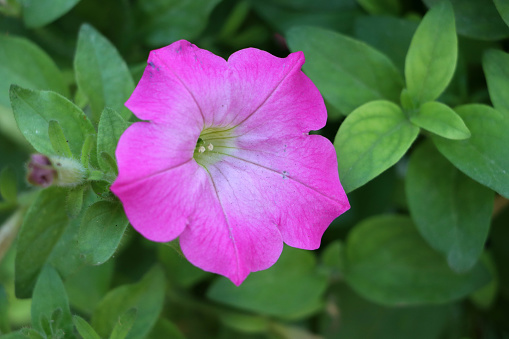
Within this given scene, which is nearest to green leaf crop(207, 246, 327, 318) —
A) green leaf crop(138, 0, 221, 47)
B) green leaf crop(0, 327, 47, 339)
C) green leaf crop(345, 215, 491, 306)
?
green leaf crop(345, 215, 491, 306)

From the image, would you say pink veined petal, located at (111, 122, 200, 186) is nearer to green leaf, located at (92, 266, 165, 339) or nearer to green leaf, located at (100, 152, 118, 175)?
green leaf, located at (100, 152, 118, 175)

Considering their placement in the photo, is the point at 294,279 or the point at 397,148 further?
the point at 294,279

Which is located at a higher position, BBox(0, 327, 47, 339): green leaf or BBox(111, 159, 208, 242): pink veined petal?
BBox(111, 159, 208, 242): pink veined petal

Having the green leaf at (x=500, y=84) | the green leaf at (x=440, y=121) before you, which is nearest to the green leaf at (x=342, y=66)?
the green leaf at (x=440, y=121)

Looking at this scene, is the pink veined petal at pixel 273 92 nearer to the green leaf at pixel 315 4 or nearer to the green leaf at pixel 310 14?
the green leaf at pixel 310 14

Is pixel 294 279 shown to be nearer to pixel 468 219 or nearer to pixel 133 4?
pixel 468 219

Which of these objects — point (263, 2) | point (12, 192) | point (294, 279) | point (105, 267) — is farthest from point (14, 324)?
point (263, 2)
